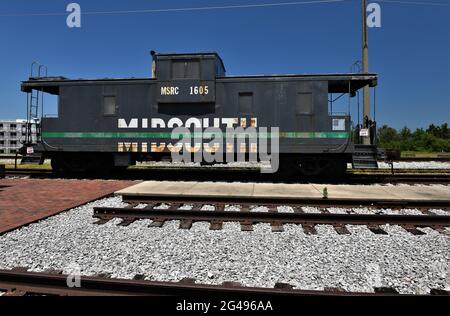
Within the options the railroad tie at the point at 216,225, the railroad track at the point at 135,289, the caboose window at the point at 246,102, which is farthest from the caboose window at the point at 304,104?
the railroad track at the point at 135,289

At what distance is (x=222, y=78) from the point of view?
34.4ft

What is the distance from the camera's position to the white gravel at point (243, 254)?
10.8 ft

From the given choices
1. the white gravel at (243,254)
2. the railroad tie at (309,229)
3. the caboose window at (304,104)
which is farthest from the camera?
the caboose window at (304,104)

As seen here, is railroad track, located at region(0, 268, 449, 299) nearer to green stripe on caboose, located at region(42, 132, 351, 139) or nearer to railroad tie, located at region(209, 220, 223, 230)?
railroad tie, located at region(209, 220, 223, 230)

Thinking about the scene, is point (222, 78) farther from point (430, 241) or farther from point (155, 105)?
point (430, 241)

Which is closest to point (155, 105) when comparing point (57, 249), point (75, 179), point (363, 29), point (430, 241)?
point (75, 179)

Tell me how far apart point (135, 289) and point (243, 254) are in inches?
61.1

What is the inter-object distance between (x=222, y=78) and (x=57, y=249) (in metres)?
7.91

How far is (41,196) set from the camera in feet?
25.1

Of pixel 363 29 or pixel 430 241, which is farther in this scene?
pixel 363 29

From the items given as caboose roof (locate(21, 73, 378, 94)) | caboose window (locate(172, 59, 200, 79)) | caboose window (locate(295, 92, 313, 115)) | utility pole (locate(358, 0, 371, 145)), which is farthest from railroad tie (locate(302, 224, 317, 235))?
utility pole (locate(358, 0, 371, 145))

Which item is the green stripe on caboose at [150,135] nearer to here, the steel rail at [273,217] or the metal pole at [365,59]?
the steel rail at [273,217]

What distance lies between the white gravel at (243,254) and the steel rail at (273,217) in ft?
0.82

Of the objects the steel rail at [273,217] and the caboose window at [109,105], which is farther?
the caboose window at [109,105]
